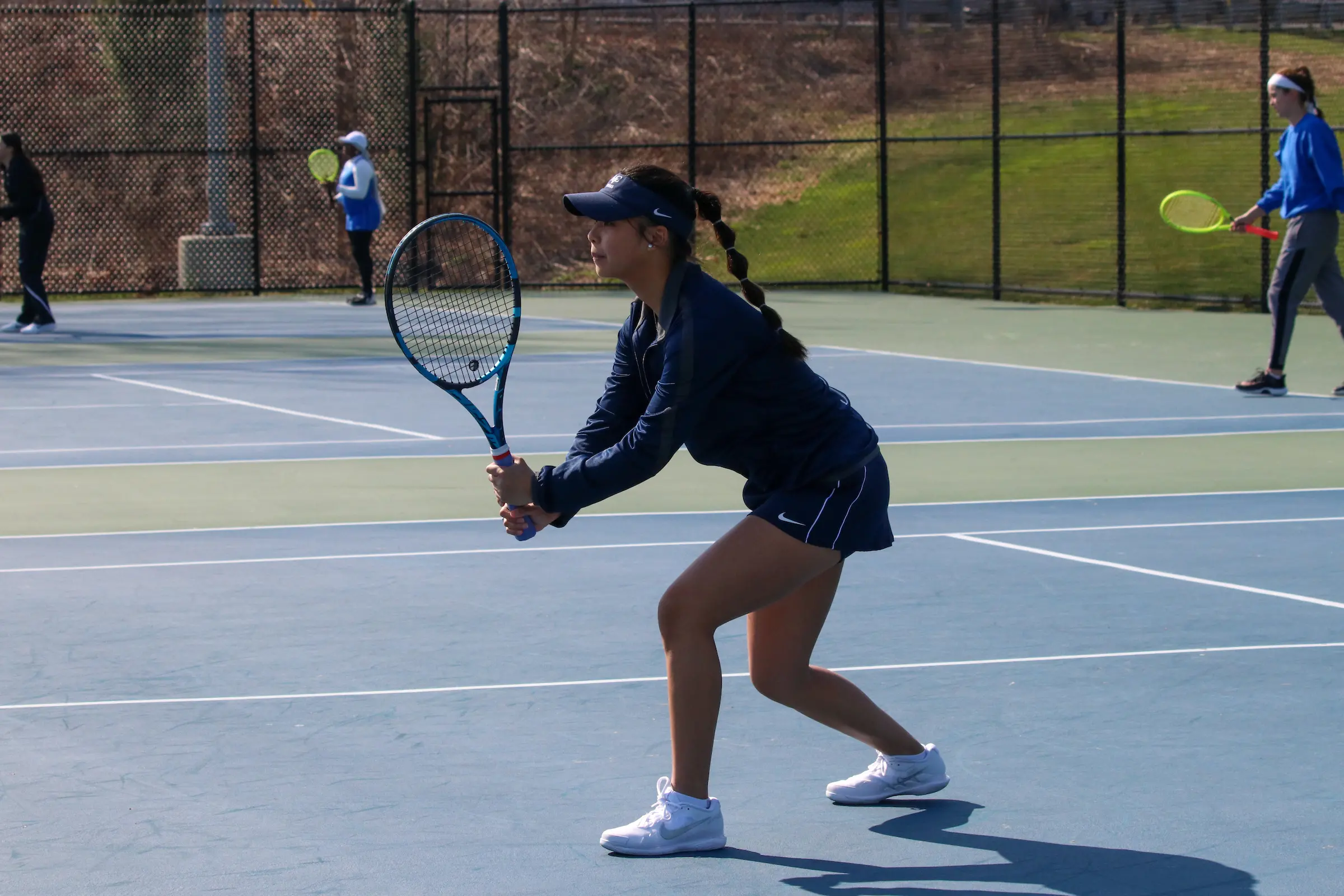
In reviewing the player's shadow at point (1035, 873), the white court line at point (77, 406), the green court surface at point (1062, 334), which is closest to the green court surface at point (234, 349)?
the green court surface at point (1062, 334)

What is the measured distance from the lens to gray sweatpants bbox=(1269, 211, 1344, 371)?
12.0 metres

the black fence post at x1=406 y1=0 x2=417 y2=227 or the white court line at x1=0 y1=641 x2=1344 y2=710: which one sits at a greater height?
the black fence post at x1=406 y1=0 x2=417 y2=227

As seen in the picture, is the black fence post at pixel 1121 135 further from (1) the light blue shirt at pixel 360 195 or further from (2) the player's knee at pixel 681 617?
(2) the player's knee at pixel 681 617

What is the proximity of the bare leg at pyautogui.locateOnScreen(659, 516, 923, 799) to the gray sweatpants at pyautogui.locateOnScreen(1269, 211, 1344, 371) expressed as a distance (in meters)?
8.44

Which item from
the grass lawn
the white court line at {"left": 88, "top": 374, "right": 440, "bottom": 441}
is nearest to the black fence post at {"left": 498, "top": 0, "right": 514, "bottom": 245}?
the grass lawn

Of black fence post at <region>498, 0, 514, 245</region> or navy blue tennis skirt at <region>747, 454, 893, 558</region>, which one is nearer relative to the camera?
navy blue tennis skirt at <region>747, 454, 893, 558</region>

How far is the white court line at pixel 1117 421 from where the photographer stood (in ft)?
38.0

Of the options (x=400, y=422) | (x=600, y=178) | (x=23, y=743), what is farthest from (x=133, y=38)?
(x=23, y=743)

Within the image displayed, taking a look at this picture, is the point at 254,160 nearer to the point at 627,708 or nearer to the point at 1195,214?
the point at 1195,214

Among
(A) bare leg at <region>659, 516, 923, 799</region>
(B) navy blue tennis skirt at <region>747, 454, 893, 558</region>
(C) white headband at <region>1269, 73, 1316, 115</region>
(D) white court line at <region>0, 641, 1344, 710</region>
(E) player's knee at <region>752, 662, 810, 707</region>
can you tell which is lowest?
(D) white court line at <region>0, 641, 1344, 710</region>

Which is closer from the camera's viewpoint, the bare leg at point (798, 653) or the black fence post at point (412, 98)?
the bare leg at point (798, 653)

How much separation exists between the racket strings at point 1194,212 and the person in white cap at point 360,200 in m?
8.54

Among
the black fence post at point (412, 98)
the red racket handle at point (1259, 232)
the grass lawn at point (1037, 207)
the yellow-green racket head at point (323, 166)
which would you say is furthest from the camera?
the grass lawn at point (1037, 207)

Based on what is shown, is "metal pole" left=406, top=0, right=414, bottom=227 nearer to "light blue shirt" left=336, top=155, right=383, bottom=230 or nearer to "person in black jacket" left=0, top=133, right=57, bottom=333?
"light blue shirt" left=336, top=155, right=383, bottom=230
